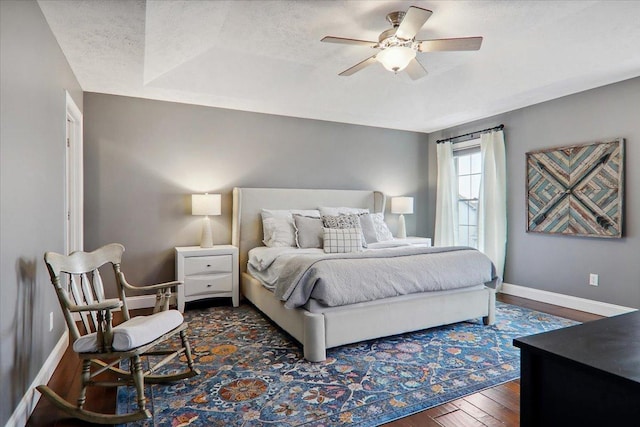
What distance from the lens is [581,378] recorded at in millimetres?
878

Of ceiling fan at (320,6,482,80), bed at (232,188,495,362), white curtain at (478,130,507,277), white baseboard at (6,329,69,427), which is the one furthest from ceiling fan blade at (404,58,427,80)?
white baseboard at (6,329,69,427)

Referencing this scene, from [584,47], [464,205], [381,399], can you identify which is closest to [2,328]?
[381,399]

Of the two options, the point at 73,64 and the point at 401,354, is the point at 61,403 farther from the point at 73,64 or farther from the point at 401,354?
the point at 73,64

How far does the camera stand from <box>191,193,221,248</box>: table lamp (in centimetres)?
405

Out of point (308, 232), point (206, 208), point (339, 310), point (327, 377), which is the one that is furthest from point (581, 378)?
point (206, 208)

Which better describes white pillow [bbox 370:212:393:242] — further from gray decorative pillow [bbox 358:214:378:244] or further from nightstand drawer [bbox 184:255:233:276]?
nightstand drawer [bbox 184:255:233:276]

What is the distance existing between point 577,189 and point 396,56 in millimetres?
→ 2773

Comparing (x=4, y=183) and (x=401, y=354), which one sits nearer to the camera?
(x=4, y=183)

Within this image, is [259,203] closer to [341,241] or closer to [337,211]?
[337,211]

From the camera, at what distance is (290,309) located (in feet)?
9.21

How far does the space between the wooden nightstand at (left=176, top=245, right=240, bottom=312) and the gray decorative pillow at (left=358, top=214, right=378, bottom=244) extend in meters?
1.57

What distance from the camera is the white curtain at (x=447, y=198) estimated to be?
5.53m

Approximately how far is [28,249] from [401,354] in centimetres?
256

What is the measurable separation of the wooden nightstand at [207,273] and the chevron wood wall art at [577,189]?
367 centimetres
